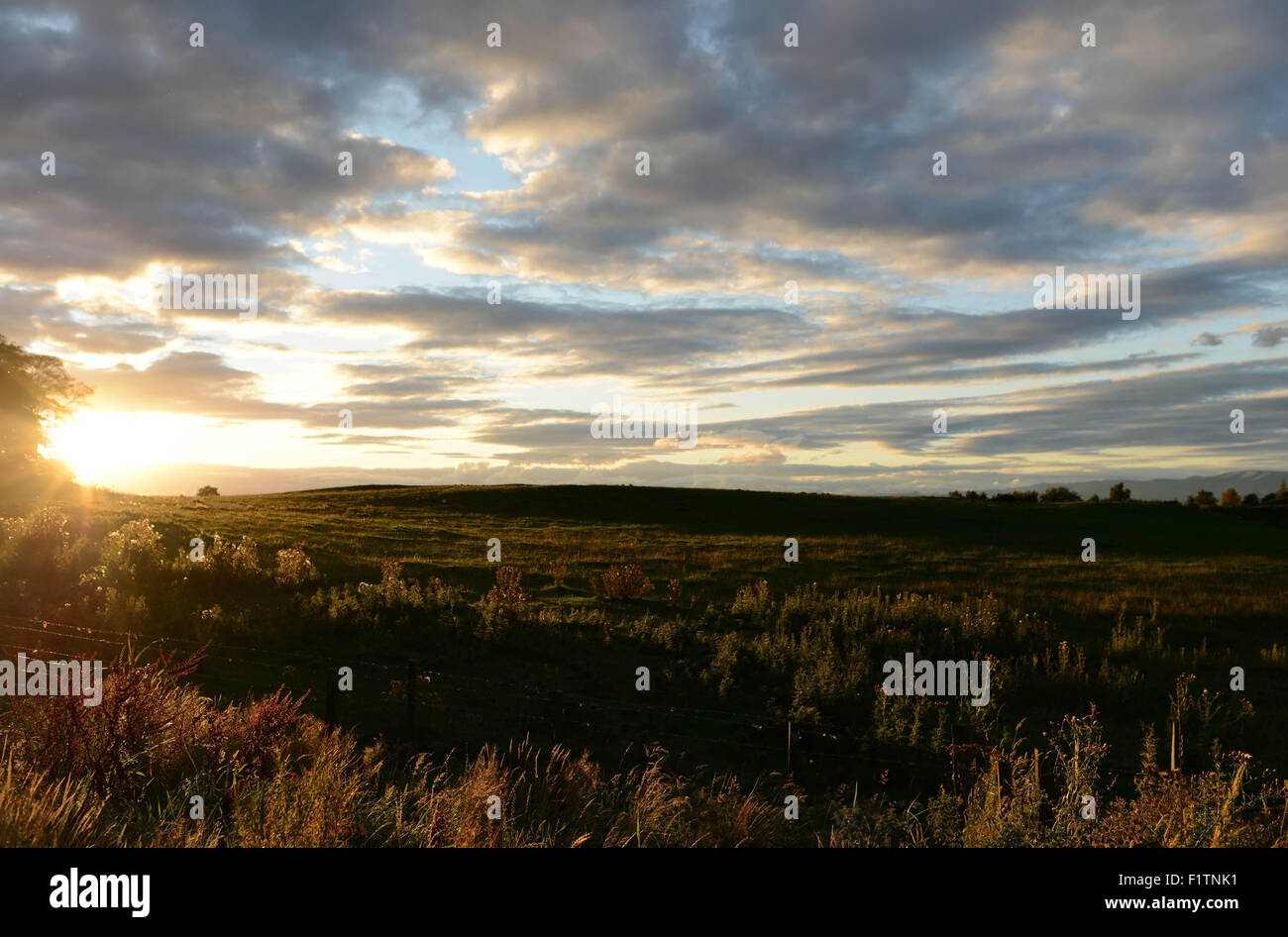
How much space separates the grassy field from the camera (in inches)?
478

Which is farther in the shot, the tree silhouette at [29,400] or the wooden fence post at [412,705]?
the tree silhouette at [29,400]

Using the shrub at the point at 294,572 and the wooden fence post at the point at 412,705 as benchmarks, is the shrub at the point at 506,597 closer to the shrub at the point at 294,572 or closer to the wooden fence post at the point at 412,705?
the shrub at the point at 294,572

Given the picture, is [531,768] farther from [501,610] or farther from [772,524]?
[772,524]

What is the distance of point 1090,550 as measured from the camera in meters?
42.5

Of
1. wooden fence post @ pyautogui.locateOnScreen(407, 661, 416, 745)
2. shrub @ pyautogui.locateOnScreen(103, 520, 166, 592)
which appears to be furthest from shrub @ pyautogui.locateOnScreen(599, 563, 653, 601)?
shrub @ pyautogui.locateOnScreen(103, 520, 166, 592)

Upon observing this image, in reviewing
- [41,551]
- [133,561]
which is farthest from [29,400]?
[133,561]

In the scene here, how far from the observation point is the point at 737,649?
1808 cm

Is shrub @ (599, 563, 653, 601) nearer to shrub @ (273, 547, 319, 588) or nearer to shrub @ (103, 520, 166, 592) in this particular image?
shrub @ (273, 547, 319, 588)

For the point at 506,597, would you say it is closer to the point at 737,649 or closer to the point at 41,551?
the point at 737,649

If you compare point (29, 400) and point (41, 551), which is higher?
point (29, 400)

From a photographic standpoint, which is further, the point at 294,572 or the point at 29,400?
the point at 29,400

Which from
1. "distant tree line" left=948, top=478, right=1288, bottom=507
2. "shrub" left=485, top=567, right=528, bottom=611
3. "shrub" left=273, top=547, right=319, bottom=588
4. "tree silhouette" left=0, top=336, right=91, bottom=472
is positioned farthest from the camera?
"distant tree line" left=948, top=478, right=1288, bottom=507

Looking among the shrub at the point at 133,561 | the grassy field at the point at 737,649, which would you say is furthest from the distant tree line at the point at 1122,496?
the shrub at the point at 133,561

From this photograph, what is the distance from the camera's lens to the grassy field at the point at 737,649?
12.1 m
